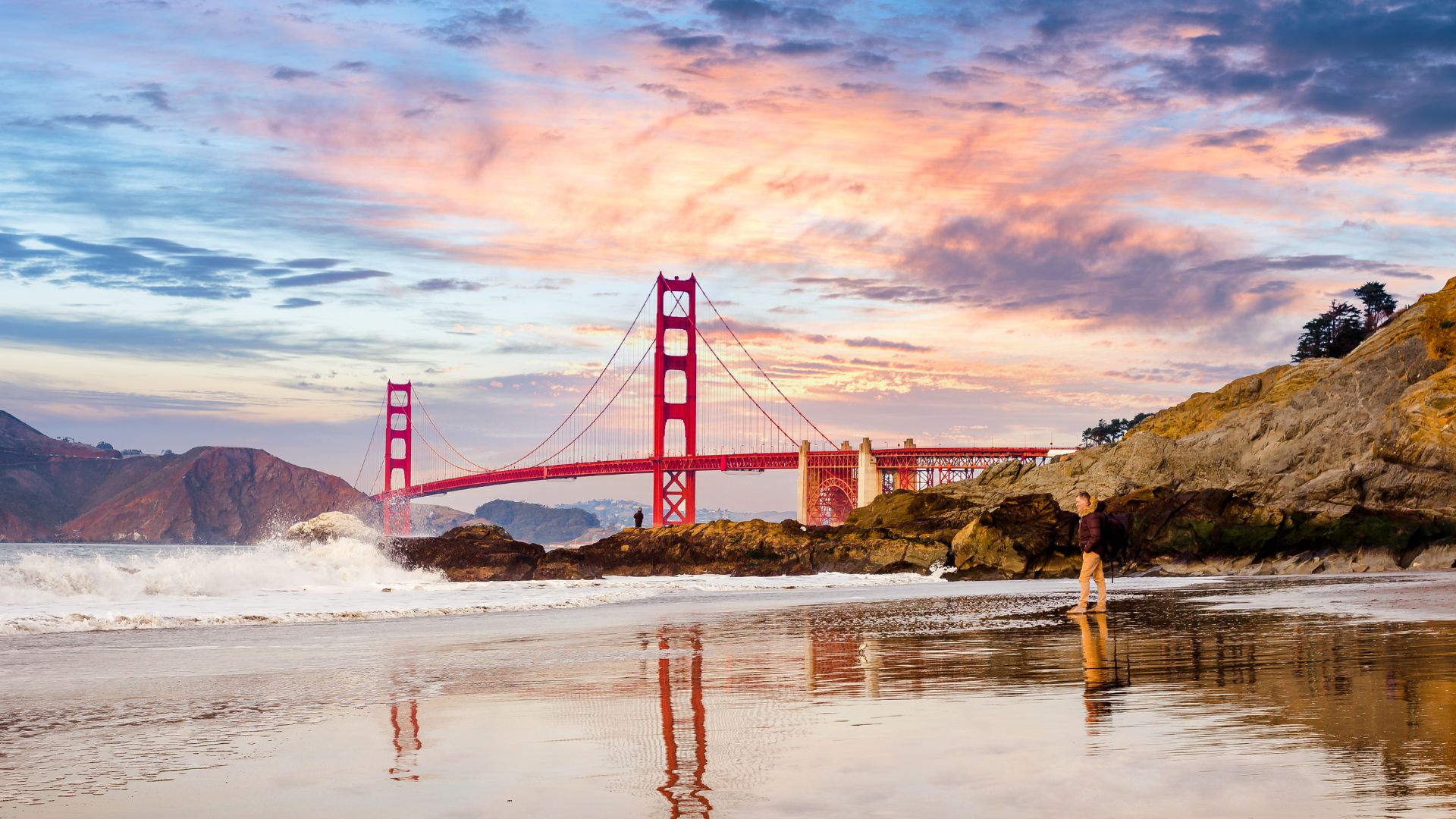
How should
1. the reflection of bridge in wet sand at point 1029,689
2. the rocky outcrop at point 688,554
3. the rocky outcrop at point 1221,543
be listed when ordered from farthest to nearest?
1. the rocky outcrop at point 688,554
2. the rocky outcrop at point 1221,543
3. the reflection of bridge in wet sand at point 1029,689

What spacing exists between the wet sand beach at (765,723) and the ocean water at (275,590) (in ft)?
11.6

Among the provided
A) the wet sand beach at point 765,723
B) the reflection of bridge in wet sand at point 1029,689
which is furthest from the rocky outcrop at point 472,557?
the reflection of bridge in wet sand at point 1029,689

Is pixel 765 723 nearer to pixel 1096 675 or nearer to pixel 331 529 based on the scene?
pixel 1096 675

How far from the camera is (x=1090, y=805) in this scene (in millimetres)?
4262

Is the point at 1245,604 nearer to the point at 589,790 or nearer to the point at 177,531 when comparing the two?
the point at 589,790

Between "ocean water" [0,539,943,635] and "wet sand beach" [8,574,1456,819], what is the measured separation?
355 centimetres

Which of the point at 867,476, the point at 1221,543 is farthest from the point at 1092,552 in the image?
the point at 867,476

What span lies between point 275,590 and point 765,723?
19945 millimetres

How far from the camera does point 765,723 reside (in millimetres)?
6441

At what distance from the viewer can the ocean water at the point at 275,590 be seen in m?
16.4

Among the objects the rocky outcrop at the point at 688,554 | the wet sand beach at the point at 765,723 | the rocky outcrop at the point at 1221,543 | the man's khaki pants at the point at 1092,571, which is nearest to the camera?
the wet sand beach at the point at 765,723

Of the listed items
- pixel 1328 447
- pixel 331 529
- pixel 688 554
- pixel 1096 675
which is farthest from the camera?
pixel 331 529

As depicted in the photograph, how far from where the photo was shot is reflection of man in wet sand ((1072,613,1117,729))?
250 inches

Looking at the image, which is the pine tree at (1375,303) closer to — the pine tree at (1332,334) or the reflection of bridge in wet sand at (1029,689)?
the pine tree at (1332,334)
